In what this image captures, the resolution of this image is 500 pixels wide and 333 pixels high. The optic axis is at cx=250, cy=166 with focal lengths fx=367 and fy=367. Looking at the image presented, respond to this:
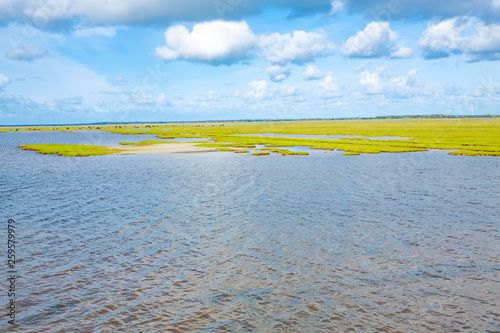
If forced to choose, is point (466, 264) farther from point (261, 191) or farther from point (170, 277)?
point (261, 191)

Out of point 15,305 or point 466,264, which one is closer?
point 15,305

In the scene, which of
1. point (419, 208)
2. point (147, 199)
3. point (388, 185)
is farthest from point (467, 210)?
point (147, 199)

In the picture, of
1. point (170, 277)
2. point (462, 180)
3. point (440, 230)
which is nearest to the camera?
point (170, 277)

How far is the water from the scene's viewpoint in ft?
45.0

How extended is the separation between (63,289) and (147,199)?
18447 millimetres

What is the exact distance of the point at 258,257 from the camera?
1953 cm

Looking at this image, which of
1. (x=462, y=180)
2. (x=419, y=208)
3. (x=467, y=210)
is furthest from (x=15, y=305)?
(x=462, y=180)

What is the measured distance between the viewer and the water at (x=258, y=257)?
13.7 meters

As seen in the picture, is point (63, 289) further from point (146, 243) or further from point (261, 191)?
point (261, 191)

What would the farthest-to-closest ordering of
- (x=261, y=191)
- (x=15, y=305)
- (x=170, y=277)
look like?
(x=261, y=191) → (x=170, y=277) → (x=15, y=305)

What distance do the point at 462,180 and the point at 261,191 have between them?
23615 millimetres

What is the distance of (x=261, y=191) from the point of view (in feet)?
123

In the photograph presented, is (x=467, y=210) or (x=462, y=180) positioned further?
(x=462, y=180)

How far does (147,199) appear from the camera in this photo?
34156 mm
